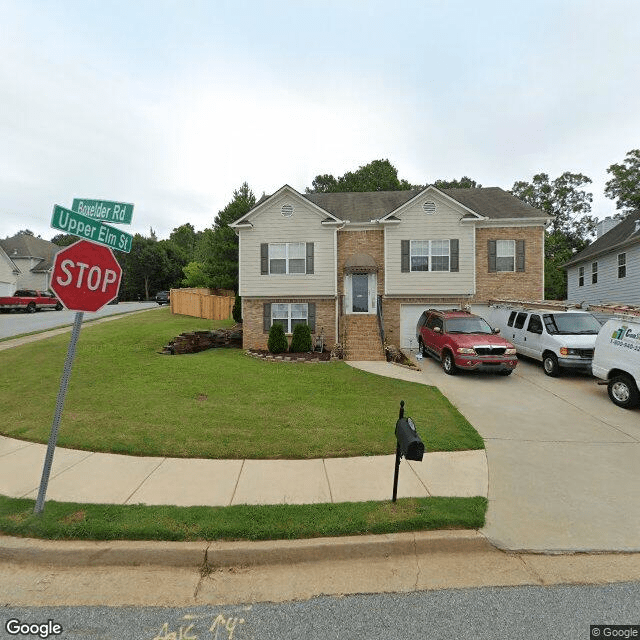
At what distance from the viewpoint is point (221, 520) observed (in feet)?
11.5

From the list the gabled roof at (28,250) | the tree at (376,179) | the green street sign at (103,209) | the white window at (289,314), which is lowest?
the white window at (289,314)

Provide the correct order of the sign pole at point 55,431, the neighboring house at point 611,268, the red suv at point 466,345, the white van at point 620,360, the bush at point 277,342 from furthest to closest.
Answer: the neighboring house at point 611,268 < the bush at point 277,342 < the red suv at point 466,345 < the white van at point 620,360 < the sign pole at point 55,431

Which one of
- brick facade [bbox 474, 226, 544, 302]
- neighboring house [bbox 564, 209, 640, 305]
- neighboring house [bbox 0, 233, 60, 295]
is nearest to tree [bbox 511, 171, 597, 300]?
neighboring house [bbox 564, 209, 640, 305]

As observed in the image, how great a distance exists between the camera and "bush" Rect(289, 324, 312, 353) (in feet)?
45.5

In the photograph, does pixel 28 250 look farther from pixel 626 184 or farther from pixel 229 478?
pixel 626 184

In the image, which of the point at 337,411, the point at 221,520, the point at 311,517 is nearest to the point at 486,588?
the point at 311,517

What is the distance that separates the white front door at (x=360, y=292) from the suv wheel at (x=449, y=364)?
206 inches

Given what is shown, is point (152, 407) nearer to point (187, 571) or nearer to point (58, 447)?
point (58, 447)

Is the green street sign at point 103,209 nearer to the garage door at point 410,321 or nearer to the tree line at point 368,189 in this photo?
the garage door at point 410,321

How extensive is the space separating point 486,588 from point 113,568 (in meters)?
3.39

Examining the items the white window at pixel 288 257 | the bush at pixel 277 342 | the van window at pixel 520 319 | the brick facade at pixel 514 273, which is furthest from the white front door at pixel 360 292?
the van window at pixel 520 319

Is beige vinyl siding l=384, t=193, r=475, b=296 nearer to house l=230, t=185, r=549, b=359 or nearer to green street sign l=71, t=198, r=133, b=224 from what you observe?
house l=230, t=185, r=549, b=359

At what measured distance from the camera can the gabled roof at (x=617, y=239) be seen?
1950 centimetres

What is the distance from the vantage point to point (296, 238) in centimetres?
1515
